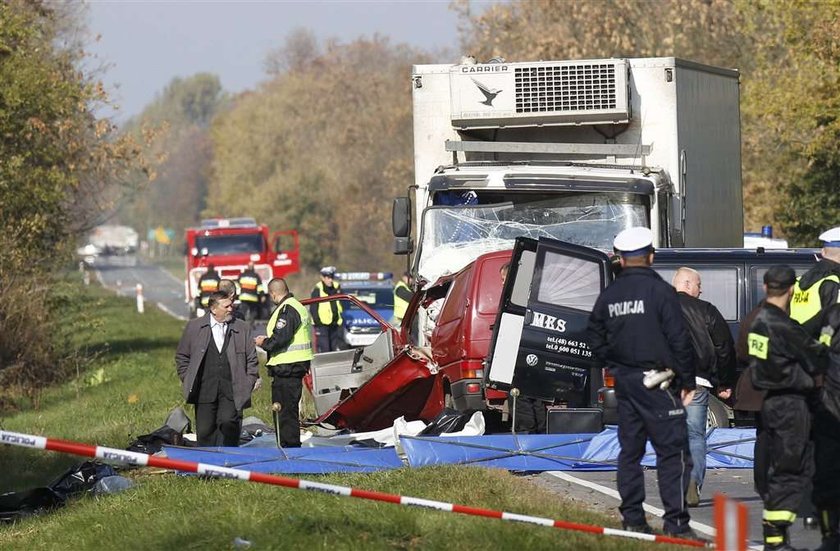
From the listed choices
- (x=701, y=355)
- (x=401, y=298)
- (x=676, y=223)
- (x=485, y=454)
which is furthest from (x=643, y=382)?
(x=401, y=298)

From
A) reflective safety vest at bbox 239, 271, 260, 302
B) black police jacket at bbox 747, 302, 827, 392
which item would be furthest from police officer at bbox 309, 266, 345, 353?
black police jacket at bbox 747, 302, 827, 392

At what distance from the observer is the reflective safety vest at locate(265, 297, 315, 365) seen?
14.1 m

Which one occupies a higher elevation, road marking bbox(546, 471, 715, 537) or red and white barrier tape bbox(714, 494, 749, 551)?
red and white barrier tape bbox(714, 494, 749, 551)

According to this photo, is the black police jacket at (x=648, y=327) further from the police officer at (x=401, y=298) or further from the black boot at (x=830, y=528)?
the police officer at (x=401, y=298)

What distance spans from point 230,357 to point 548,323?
9.26 ft

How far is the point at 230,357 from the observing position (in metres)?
13.6

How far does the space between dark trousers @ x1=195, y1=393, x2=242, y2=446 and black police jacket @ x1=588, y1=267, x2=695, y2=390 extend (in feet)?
18.1

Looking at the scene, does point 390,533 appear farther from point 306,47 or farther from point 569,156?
point 306,47

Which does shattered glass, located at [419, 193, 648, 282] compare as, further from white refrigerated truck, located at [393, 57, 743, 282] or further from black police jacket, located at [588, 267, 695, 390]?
black police jacket, located at [588, 267, 695, 390]

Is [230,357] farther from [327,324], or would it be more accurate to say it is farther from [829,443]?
[327,324]

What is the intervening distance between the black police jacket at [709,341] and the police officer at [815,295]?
1.40m

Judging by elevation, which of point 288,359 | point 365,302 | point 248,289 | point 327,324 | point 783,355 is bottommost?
point 365,302

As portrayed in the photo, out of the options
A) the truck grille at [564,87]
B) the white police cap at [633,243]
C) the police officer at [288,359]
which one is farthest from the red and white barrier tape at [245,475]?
the truck grille at [564,87]

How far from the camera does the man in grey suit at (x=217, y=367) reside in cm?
1355
